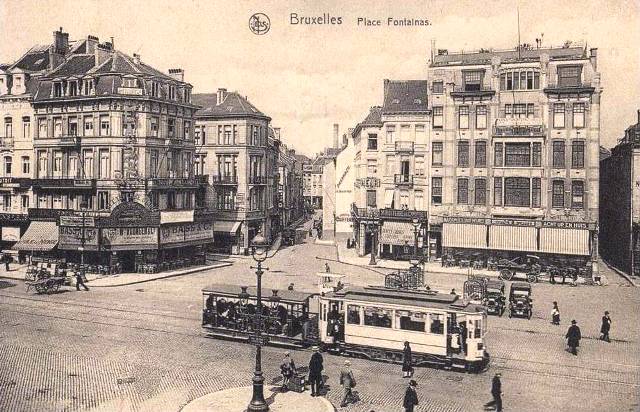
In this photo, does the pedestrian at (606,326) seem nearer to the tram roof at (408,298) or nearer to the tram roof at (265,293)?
the tram roof at (408,298)

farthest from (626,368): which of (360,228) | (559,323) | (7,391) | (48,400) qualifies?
(360,228)

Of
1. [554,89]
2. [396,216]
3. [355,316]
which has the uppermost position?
[554,89]

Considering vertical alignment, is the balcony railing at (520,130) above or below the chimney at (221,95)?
below

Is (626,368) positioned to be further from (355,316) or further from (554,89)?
(554,89)

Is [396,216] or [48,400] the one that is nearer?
[48,400]

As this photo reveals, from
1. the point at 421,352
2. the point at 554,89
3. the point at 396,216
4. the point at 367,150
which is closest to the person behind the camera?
the point at 421,352

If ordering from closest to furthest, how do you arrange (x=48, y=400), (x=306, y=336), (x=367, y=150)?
(x=48, y=400)
(x=306, y=336)
(x=367, y=150)

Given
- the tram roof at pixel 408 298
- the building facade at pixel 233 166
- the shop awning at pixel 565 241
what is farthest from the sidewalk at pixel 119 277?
the shop awning at pixel 565 241
